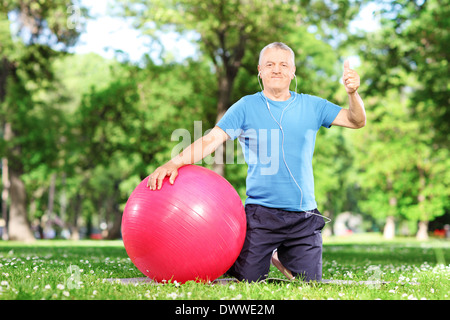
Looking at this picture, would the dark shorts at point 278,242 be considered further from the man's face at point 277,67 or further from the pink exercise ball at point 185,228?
the man's face at point 277,67

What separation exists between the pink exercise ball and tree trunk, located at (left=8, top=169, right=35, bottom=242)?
79.2 feet

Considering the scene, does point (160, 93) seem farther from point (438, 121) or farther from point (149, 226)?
point (149, 226)

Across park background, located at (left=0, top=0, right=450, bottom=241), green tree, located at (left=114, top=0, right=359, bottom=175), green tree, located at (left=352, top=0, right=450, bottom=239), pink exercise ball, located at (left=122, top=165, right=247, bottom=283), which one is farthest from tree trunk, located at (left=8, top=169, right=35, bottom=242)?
pink exercise ball, located at (left=122, top=165, right=247, bottom=283)

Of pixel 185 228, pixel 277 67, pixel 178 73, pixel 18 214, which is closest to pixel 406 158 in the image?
pixel 178 73

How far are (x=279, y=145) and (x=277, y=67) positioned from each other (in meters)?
0.99

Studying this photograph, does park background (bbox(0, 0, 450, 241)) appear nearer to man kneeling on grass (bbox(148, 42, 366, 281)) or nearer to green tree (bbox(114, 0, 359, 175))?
green tree (bbox(114, 0, 359, 175))

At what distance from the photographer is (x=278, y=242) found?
605cm

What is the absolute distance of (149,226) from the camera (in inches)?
212

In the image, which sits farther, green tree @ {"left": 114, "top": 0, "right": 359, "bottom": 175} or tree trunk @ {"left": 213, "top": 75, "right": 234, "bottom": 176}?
tree trunk @ {"left": 213, "top": 75, "right": 234, "bottom": 176}

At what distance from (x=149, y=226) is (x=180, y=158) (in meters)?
0.90

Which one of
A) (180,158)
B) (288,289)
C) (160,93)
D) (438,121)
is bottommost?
(288,289)

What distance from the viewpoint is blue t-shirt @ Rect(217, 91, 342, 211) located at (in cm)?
597
